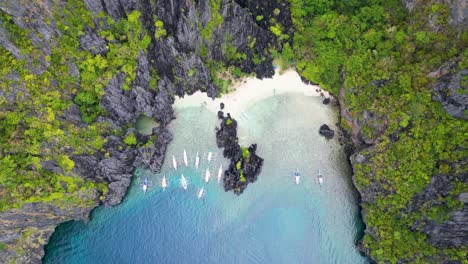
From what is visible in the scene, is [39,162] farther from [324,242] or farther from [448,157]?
[448,157]

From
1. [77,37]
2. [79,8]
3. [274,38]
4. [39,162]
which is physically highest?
[274,38]

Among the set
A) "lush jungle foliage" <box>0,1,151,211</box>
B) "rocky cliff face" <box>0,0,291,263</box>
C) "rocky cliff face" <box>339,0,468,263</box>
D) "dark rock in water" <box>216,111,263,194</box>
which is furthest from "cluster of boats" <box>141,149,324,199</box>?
"rocky cliff face" <box>339,0,468,263</box>

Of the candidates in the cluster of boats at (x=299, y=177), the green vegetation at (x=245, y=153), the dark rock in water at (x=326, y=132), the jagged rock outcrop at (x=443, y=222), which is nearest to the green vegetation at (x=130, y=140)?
the green vegetation at (x=245, y=153)

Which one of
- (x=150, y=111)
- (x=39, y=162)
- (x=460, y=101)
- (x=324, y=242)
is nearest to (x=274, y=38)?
(x=150, y=111)

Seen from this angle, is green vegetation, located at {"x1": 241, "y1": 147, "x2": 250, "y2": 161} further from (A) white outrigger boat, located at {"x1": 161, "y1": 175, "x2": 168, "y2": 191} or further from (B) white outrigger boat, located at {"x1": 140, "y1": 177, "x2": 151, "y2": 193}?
(B) white outrigger boat, located at {"x1": 140, "y1": 177, "x2": 151, "y2": 193}

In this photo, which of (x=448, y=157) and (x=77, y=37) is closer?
(x=448, y=157)

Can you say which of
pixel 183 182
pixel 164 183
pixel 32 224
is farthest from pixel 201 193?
pixel 32 224
